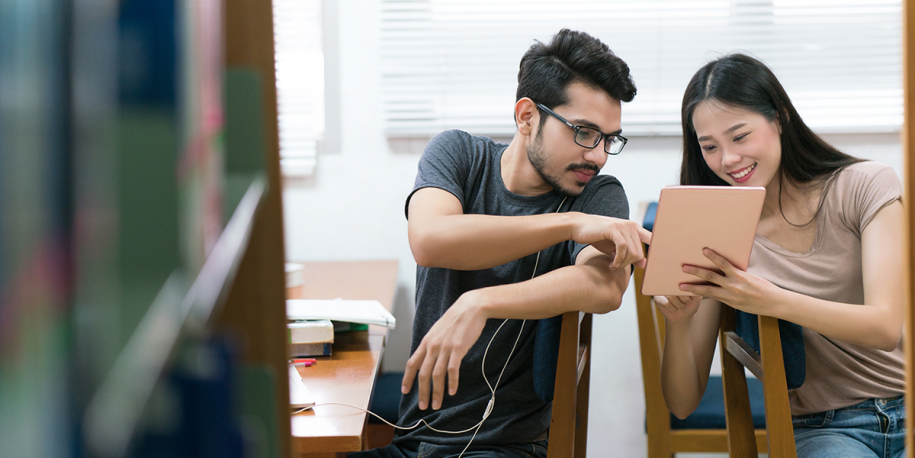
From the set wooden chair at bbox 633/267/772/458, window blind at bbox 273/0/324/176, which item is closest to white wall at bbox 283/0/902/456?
window blind at bbox 273/0/324/176

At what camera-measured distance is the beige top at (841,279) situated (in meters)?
1.45

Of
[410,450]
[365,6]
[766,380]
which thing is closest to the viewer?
[766,380]

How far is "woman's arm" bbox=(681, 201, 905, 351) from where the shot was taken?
1.31 meters

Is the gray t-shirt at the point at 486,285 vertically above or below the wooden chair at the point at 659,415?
above

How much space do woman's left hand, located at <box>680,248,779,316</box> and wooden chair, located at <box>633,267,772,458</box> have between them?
604 mm

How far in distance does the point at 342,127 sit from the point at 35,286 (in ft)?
8.24

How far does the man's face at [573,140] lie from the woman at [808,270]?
0.91 ft

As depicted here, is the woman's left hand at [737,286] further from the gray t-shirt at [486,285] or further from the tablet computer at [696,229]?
the gray t-shirt at [486,285]

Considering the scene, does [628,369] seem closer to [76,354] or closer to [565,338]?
[565,338]

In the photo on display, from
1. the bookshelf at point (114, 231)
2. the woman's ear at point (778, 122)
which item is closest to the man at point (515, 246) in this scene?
the woman's ear at point (778, 122)

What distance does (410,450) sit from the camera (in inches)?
54.6

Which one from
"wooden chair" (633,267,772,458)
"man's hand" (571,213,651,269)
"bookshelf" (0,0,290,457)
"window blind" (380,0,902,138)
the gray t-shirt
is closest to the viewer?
"bookshelf" (0,0,290,457)

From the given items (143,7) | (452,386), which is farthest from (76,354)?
(452,386)

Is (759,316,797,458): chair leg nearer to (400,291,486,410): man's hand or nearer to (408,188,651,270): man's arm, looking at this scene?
(408,188,651,270): man's arm
